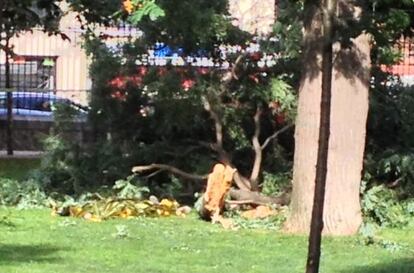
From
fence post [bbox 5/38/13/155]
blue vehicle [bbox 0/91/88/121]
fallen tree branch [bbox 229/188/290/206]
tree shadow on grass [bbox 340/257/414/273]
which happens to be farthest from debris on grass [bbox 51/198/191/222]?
blue vehicle [bbox 0/91/88/121]

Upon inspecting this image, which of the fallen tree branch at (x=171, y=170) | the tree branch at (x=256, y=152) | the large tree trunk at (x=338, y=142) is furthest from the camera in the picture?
the tree branch at (x=256, y=152)

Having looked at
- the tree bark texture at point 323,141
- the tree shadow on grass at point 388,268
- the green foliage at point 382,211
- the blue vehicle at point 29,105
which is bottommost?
the tree shadow on grass at point 388,268

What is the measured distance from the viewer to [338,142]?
1335 cm

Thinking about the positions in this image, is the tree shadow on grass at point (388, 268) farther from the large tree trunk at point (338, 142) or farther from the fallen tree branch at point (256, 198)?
the fallen tree branch at point (256, 198)

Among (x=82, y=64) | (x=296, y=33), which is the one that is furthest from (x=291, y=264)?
(x=82, y=64)

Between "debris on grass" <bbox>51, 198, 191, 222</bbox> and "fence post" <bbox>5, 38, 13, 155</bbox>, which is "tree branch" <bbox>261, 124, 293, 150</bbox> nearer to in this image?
"debris on grass" <bbox>51, 198, 191, 222</bbox>

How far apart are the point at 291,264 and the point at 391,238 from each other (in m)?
2.73

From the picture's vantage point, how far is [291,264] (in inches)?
439

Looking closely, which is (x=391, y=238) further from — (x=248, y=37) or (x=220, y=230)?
(x=248, y=37)

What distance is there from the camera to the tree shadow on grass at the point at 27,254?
10.8m

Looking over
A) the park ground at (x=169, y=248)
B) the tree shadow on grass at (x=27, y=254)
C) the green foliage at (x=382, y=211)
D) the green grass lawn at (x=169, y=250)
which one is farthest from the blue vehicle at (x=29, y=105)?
the tree shadow on grass at (x=27, y=254)

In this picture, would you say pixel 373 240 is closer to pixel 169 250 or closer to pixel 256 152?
pixel 169 250

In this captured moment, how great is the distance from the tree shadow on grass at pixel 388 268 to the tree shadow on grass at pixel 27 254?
8.64ft

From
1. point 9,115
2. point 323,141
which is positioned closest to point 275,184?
point 9,115
